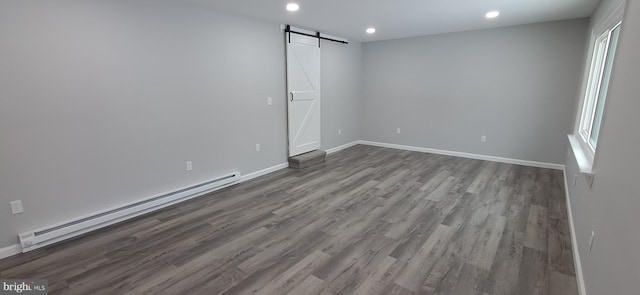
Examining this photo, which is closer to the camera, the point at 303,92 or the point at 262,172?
the point at 262,172

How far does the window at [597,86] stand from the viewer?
2.85 metres

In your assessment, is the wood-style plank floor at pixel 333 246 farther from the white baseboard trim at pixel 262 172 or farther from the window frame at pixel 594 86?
the window frame at pixel 594 86

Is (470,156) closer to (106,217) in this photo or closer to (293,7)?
(293,7)

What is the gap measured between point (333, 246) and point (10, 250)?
2751mm

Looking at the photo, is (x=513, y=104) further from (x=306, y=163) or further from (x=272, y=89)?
(x=272, y=89)

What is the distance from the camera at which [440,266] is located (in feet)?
7.62

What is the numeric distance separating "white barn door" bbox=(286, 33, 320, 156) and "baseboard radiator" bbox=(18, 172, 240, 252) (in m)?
1.68

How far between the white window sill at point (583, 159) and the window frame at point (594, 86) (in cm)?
6

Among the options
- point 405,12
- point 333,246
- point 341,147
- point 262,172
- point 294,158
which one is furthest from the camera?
point 341,147

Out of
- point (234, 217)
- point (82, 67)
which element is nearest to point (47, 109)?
point (82, 67)

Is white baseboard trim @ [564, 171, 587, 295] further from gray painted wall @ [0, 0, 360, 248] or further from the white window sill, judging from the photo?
gray painted wall @ [0, 0, 360, 248]

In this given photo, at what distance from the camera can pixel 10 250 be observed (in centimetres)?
249

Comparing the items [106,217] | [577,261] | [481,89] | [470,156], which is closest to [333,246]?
[577,261]

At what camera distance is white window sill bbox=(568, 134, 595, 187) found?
85.0 inches
